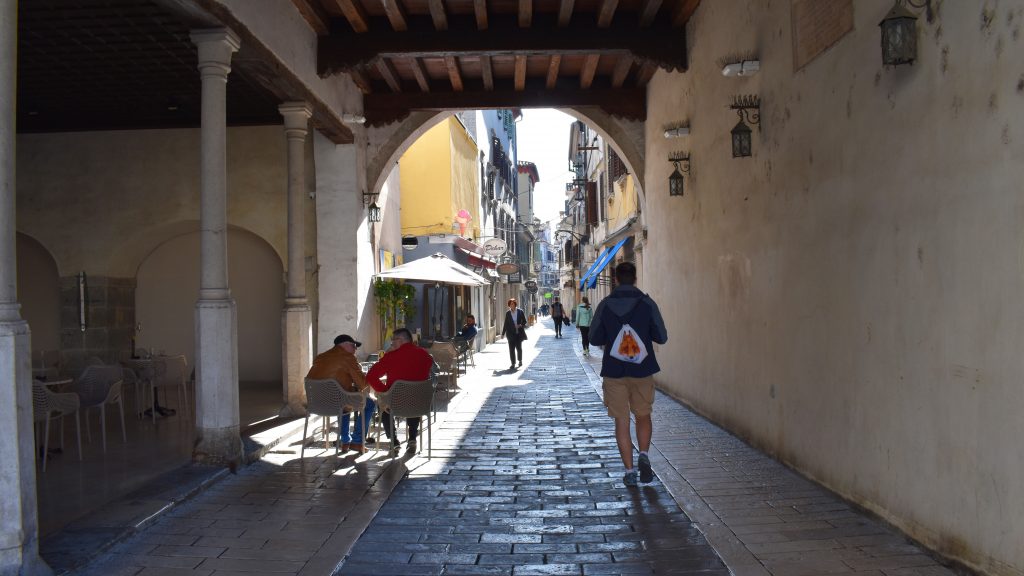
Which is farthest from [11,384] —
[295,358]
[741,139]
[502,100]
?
[502,100]

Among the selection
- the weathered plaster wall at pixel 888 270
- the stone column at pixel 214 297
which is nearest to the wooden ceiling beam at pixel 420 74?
the weathered plaster wall at pixel 888 270

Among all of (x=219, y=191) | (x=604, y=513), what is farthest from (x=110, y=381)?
(x=604, y=513)

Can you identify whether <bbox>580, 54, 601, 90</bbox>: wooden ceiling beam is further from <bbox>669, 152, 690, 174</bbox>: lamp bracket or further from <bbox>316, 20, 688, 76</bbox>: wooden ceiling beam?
<bbox>669, 152, 690, 174</bbox>: lamp bracket

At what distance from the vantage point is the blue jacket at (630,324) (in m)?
6.49

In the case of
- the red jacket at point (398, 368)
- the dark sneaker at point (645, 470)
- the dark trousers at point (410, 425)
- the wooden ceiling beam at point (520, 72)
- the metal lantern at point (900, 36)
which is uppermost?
the wooden ceiling beam at point (520, 72)

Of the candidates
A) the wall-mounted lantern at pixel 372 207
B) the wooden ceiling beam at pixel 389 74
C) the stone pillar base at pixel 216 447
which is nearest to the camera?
the stone pillar base at pixel 216 447

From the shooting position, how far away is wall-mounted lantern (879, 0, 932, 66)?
454cm

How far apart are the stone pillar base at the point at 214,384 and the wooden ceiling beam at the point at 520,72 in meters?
6.05

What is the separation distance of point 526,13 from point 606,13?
104 cm

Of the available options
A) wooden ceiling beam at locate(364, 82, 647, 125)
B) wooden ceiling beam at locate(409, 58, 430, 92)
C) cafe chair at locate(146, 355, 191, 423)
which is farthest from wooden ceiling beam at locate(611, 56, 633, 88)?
cafe chair at locate(146, 355, 191, 423)

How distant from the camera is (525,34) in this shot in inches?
427

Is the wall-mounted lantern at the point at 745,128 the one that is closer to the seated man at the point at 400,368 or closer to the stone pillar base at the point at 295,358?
the seated man at the point at 400,368

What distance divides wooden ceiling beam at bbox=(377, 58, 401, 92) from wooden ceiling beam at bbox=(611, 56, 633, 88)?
11.5 ft

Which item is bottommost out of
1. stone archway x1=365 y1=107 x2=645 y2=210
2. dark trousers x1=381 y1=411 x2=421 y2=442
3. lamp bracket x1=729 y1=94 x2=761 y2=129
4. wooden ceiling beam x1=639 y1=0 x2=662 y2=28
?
dark trousers x1=381 y1=411 x2=421 y2=442
